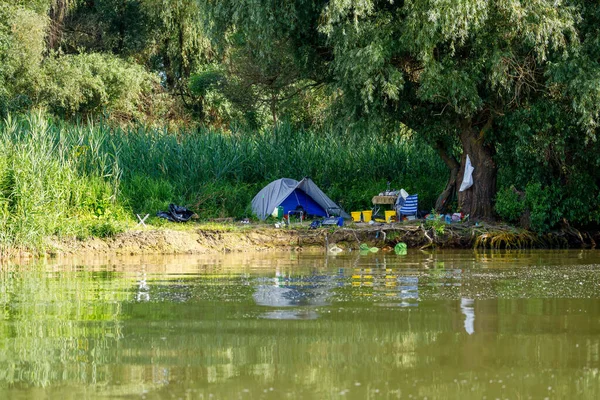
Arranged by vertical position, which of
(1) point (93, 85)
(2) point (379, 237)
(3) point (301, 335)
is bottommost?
(3) point (301, 335)

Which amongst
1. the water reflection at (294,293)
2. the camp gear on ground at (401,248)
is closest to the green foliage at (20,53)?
the camp gear on ground at (401,248)

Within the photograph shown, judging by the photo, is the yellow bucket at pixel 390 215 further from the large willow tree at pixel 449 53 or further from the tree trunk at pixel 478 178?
the large willow tree at pixel 449 53

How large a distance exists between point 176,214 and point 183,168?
347cm

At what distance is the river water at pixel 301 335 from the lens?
6430mm

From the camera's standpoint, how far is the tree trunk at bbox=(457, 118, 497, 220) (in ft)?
72.9

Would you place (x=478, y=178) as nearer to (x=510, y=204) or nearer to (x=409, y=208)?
(x=510, y=204)

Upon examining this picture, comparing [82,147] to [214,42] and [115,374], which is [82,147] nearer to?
[214,42]

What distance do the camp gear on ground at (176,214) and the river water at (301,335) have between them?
7154 millimetres

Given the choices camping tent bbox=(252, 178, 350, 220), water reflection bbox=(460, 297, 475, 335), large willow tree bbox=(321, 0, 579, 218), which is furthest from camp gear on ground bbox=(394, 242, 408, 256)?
water reflection bbox=(460, 297, 475, 335)

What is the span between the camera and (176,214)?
2192cm

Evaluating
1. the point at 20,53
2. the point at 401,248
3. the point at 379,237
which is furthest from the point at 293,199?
the point at 20,53

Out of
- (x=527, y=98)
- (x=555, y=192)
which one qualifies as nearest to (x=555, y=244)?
(x=555, y=192)

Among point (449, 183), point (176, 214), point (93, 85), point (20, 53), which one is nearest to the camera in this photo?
point (176, 214)

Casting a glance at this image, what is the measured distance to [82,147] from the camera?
21703mm
